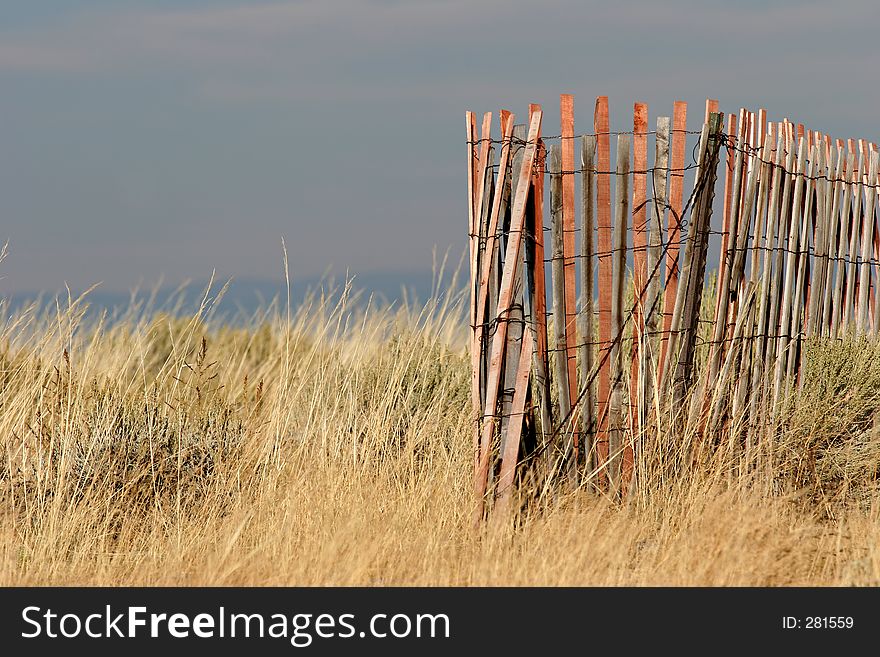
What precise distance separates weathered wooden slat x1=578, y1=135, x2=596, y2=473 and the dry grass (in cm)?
33

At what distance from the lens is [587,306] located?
15.4 ft

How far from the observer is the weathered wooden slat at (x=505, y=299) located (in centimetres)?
457

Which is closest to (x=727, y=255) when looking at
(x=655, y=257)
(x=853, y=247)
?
(x=655, y=257)

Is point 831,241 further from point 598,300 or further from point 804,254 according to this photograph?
point 598,300

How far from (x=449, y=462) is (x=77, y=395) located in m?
2.56

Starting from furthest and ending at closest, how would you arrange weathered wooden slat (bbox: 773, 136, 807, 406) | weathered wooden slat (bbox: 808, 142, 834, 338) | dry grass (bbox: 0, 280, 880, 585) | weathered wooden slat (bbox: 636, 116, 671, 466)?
weathered wooden slat (bbox: 808, 142, 834, 338) < weathered wooden slat (bbox: 773, 136, 807, 406) < weathered wooden slat (bbox: 636, 116, 671, 466) < dry grass (bbox: 0, 280, 880, 585)

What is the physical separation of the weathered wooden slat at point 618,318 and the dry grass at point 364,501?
22cm

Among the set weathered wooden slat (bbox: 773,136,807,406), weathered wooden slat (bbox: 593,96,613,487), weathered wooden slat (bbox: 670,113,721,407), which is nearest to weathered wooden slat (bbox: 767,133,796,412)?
weathered wooden slat (bbox: 773,136,807,406)

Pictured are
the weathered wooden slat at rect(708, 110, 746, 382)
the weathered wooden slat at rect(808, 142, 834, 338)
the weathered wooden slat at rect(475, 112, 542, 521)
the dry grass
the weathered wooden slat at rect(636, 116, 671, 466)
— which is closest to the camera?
the dry grass

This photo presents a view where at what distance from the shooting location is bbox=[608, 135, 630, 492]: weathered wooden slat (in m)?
4.67

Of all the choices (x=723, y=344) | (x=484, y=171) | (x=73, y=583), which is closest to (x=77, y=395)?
(x=73, y=583)

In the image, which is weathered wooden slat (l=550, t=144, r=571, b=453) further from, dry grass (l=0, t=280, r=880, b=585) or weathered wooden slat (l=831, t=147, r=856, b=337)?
weathered wooden slat (l=831, t=147, r=856, b=337)

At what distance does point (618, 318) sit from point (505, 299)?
0.62 metres
